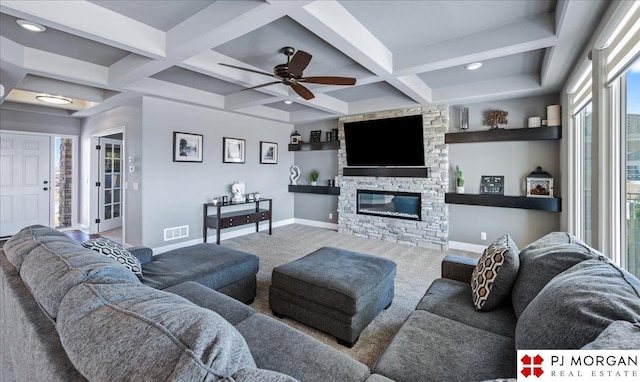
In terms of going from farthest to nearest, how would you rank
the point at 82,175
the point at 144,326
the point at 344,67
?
the point at 82,175 < the point at 344,67 < the point at 144,326

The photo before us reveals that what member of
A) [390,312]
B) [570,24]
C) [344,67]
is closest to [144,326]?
[390,312]

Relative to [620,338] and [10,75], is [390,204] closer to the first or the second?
[620,338]

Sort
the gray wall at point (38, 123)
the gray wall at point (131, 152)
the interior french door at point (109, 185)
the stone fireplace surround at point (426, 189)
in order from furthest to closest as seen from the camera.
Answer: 1. the interior french door at point (109, 185)
2. the gray wall at point (38, 123)
3. the stone fireplace surround at point (426, 189)
4. the gray wall at point (131, 152)

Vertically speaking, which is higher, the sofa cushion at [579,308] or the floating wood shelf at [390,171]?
the floating wood shelf at [390,171]

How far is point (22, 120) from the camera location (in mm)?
5586

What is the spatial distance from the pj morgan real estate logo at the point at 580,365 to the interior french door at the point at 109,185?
23.7 feet

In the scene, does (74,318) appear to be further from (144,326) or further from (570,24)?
(570,24)

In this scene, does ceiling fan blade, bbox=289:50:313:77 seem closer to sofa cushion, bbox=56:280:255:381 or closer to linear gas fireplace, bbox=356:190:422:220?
sofa cushion, bbox=56:280:255:381

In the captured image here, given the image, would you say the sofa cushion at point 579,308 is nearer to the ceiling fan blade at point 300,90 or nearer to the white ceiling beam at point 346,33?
the white ceiling beam at point 346,33

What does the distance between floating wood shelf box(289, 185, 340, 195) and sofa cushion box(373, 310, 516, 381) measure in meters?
4.63

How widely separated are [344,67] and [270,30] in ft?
4.04

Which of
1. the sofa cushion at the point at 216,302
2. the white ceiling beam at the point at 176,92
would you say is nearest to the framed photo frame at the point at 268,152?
the white ceiling beam at the point at 176,92

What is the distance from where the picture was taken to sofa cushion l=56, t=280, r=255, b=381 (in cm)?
63

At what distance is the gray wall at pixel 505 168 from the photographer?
4.29 meters
